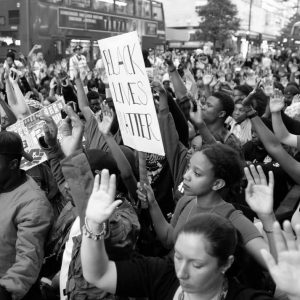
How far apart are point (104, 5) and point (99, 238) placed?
50.2 ft

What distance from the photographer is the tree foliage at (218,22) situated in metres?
35.6

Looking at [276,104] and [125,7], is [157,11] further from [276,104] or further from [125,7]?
[276,104]

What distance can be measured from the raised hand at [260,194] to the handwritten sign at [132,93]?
2.54 feet

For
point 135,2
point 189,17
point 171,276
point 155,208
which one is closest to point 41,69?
point 135,2

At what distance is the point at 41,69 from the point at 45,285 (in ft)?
A: 30.1

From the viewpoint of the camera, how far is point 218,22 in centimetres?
3566

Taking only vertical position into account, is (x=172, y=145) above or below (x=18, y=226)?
above

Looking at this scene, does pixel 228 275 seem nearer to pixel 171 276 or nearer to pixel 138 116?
pixel 171 276

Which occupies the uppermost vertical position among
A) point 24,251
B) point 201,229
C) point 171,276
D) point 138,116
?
point 138,116

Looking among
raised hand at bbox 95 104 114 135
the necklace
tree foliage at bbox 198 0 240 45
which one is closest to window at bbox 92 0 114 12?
raised hand at bbox 95 104 114 135

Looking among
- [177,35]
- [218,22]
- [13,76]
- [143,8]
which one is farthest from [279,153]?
[177,35]

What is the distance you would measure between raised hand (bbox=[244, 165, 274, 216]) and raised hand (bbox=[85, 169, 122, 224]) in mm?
584

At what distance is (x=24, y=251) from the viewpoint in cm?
234

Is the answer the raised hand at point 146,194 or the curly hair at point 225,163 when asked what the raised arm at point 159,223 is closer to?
the raised hand at point 146,194
